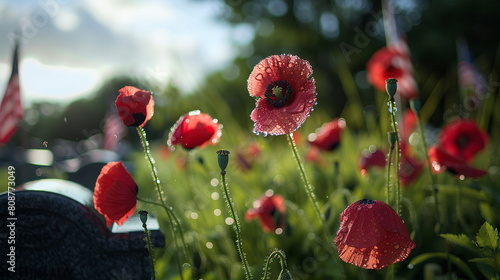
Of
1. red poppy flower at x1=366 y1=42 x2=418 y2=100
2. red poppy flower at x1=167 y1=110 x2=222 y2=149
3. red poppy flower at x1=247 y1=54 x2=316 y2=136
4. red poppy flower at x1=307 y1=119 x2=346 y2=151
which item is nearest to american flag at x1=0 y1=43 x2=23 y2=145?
red poppy flower at x1=167 y1=110 x2=222 y2=149

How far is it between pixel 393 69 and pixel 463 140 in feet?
3.12

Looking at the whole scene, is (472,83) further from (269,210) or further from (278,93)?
(278,93)

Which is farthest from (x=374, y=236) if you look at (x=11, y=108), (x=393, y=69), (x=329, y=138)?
(x=11, y=108)

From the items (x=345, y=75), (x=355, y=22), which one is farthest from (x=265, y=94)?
(x=355, y=22)

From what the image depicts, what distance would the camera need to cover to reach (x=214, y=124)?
3.89 ft

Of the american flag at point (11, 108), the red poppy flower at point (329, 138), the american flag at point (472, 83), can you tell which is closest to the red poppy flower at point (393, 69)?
the american flag at point (472, 83)

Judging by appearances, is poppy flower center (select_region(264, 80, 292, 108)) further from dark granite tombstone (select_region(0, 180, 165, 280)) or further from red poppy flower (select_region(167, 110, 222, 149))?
dark granite tombstone (select_region(0, 180, 165, 280))

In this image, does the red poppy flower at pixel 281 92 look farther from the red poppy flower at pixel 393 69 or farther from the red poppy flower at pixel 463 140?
the red poppy flower at pixel 393 69

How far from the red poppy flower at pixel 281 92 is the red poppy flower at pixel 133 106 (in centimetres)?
26

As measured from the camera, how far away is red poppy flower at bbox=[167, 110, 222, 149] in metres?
1.11

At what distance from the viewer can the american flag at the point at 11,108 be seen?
2.35 m

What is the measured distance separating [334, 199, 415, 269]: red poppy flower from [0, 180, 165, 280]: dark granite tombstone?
2.08 feet

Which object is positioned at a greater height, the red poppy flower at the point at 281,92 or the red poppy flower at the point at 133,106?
the red poppy flower at the point at 133,106

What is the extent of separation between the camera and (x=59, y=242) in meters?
1.14
